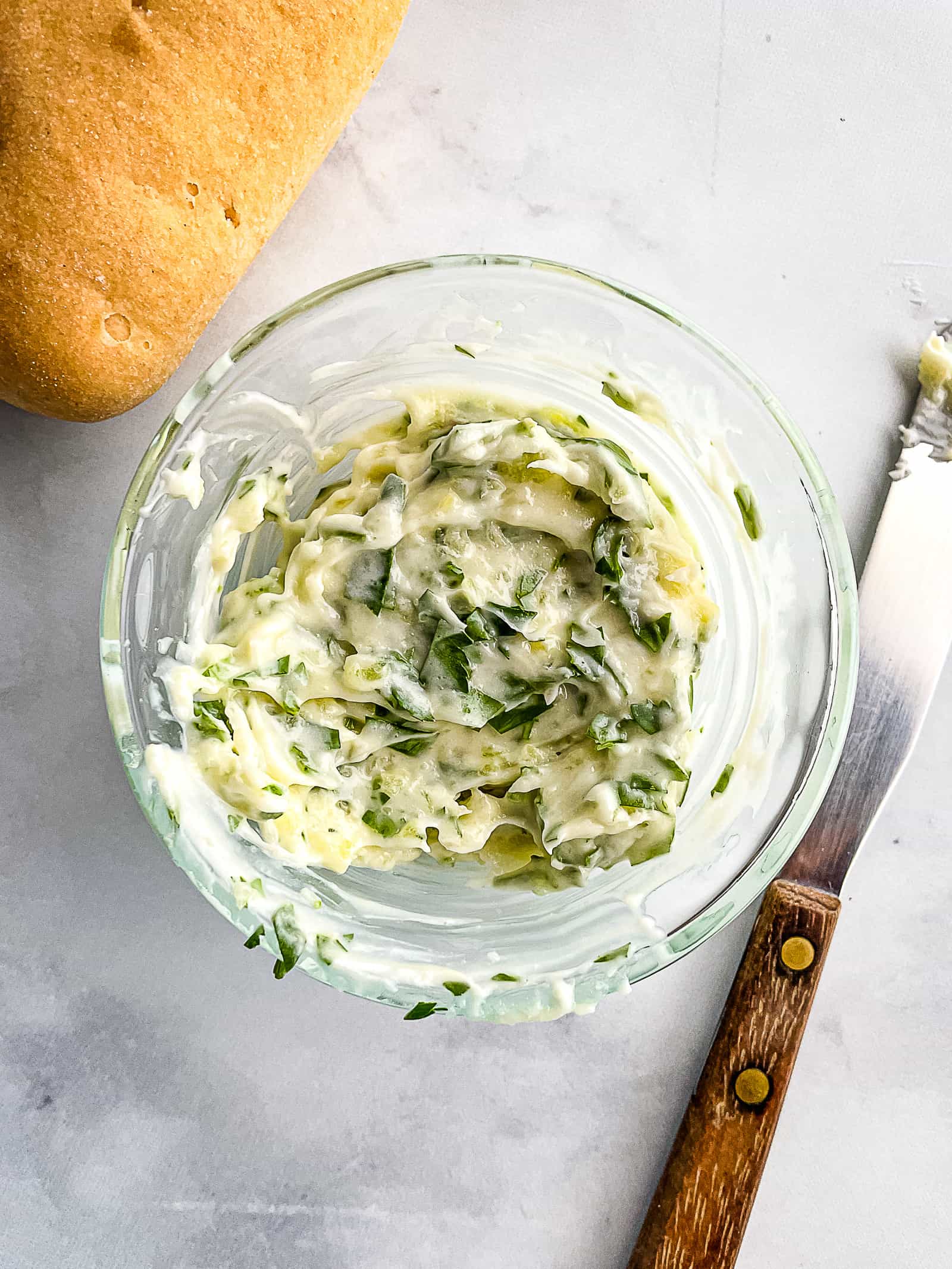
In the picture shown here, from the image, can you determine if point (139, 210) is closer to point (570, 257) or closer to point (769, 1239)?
point (570, 257)

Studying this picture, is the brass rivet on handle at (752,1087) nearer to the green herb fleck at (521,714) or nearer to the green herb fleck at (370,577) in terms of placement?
the green herb fleck at (521,714)

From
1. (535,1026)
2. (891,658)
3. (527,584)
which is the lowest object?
(535,1026)

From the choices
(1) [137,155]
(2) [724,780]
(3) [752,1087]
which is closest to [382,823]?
(2) [724,780]

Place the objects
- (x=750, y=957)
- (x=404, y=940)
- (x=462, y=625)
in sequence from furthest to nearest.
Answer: (x=750, y=957), (x=404, y=940), (x=462, y=625)

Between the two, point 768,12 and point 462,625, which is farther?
point 768,12

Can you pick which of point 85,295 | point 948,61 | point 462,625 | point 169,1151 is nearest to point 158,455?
point 85,295

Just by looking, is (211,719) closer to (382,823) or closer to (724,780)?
(382,823)
